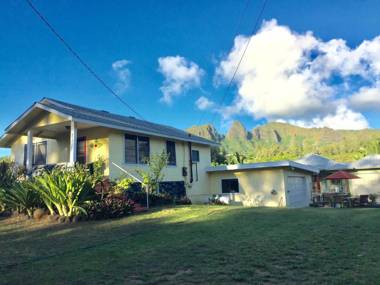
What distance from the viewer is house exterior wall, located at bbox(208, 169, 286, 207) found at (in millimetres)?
19172

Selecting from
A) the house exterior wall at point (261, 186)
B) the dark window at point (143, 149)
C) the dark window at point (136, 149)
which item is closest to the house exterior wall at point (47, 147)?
the dark window at point (136, 149)

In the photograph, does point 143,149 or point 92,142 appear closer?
point 92,142

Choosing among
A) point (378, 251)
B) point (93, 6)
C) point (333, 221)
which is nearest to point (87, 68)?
point (93, 6)

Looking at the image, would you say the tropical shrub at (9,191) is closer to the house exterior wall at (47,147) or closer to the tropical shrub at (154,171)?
the house exterior wall at (47,147)

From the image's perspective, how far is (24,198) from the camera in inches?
446

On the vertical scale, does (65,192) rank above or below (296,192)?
above

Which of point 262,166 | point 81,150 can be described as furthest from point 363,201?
point 81,150

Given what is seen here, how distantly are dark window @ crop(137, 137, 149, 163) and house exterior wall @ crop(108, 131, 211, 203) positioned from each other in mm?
282

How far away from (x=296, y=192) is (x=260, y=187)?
3141 mm

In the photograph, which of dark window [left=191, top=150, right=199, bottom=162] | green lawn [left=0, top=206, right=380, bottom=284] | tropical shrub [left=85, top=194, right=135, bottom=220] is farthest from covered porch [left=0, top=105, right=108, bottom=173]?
dark window [left=191, top=150, right=199, bottom=162]

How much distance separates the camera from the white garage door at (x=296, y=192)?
19.9 metres

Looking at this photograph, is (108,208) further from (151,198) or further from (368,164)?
(368,164)

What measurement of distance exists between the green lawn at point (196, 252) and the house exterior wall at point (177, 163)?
637 cm

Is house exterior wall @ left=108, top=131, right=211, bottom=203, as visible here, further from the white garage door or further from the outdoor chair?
the outdoor chair
